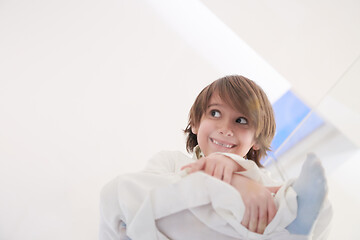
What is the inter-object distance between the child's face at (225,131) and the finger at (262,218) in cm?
27

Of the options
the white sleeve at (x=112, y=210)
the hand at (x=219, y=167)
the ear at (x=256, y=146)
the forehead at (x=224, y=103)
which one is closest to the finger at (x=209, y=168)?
the hand at (x=219, y=167)

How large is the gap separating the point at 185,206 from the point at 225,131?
0.28 metres

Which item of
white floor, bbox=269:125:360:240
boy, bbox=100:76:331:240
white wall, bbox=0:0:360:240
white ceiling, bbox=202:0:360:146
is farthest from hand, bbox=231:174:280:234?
white ceiling, bbox=202:0:360:146

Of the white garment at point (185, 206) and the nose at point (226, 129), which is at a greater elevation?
the nose at point (226, 129)

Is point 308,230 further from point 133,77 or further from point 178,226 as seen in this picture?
point 133,77

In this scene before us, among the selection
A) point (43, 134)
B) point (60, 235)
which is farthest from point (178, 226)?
point (43, 134)

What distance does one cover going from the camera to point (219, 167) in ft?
1.46

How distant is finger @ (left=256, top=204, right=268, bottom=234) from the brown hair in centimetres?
29

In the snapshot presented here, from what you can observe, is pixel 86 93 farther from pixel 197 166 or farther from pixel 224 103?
pixel 197 166

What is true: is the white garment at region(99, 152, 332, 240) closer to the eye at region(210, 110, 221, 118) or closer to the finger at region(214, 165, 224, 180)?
the finger at region(214, 165, 224, 180)

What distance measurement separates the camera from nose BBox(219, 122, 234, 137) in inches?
26.7

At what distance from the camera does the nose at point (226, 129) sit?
26.7 inches

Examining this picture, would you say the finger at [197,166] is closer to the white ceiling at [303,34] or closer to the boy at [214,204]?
the boy at [214,204]

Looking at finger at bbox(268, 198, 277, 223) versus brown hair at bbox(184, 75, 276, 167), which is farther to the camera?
brown hair at bbox(184, 75, 276, 167)
